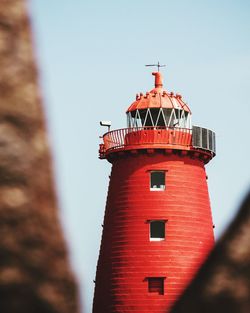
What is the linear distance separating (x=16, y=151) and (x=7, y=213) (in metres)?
0.12

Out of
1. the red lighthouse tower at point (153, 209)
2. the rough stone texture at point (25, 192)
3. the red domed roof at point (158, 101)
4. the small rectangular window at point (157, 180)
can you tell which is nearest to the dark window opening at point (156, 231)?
the red lighthouse tower at point (153, 209)

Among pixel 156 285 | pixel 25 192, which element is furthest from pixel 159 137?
pixel 25 192

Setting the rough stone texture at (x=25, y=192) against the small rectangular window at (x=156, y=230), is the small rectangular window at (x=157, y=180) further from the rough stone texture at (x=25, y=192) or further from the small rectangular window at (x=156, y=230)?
the rough stone texture at (x=25, y=192)

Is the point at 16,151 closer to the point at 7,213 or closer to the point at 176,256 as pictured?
the point at 7,213

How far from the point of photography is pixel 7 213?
177cm

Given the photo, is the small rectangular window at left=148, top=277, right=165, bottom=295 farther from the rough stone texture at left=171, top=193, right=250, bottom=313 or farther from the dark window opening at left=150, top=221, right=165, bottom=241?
the rough stone texture at left=171, top=193, right=250, bottom=313

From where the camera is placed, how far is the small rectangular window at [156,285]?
3164 cm

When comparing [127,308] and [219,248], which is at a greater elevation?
[127,308]

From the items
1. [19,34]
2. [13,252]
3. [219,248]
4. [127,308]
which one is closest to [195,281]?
[219,248]

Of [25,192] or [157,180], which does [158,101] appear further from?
[25,192]

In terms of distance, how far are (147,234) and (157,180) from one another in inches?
85.6

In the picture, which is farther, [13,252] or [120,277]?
[120,277]

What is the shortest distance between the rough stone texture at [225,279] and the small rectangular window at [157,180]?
31021mm

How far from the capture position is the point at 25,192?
5.87ft
